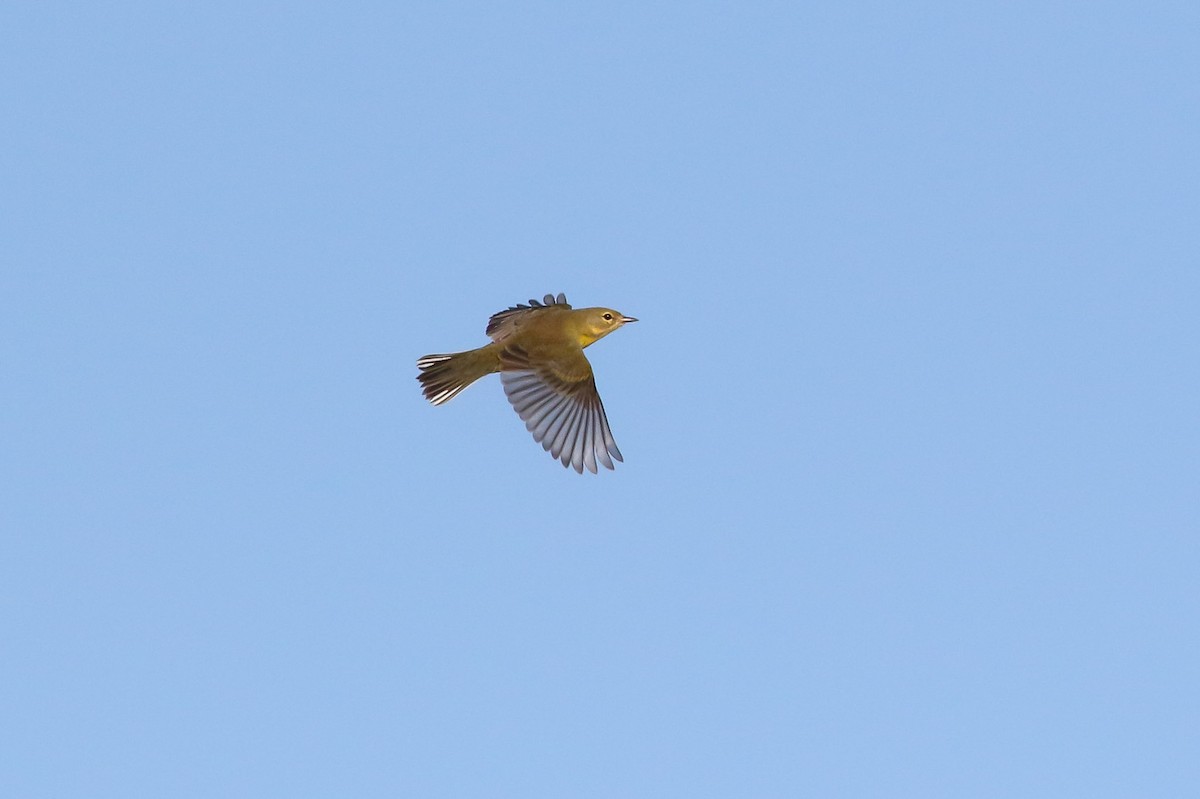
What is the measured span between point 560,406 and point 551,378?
0.32 meters

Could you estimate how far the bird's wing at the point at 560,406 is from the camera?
1465cm

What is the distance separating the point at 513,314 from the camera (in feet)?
52.6

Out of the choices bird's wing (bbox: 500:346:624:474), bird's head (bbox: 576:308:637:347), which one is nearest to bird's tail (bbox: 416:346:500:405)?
bird's wing (bbox: 500:346:624:474)

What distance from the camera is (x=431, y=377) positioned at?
48.5ft

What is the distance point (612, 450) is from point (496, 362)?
1.53m

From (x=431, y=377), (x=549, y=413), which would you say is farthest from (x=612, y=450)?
(x=431, y=377)

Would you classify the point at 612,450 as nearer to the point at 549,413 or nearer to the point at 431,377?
the point at 549,413

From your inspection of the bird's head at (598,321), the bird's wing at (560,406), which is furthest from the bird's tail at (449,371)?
the bird's head at (598,321)

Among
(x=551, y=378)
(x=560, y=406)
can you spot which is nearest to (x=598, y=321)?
(x=551, y=378)

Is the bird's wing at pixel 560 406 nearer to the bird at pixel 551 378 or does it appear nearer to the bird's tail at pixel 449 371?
the bird at pixel 551 378

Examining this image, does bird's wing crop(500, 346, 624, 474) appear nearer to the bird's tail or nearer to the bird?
the bird

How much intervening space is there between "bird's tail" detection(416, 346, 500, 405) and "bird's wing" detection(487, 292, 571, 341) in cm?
33

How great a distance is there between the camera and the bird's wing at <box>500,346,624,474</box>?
14.6 m

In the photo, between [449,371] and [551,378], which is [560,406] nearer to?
[551,378]
